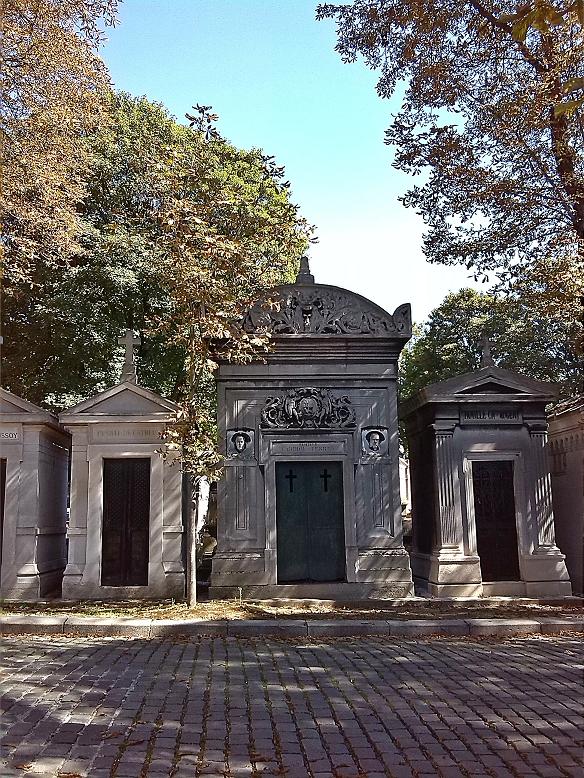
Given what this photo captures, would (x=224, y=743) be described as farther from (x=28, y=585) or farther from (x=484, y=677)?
(x=28, y=585)

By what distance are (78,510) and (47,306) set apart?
8070mm

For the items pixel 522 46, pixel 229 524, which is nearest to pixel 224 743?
pixel 229 524

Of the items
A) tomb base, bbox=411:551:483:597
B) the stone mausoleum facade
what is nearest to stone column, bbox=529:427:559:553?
tomb base, bbox=411:551:483:597

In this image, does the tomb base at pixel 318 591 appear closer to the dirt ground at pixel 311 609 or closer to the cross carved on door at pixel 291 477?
the dirt ground at pixel 311 609

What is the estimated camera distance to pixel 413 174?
12.5 m

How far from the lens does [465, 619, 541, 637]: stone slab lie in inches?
346

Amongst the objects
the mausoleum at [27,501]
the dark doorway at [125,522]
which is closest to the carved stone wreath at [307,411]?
the dark doorway at [125,522]

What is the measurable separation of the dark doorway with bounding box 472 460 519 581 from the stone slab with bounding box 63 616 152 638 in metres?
6.33

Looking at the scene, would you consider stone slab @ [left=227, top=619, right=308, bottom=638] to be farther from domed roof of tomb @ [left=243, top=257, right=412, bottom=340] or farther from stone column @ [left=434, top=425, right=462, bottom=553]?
domed roof of tomb @ [left=243, top=257, right=412, bottom=340]

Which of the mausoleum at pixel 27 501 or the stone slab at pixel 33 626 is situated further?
the mausoleum at pixel 27 501

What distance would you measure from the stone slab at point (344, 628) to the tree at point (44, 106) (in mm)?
8526

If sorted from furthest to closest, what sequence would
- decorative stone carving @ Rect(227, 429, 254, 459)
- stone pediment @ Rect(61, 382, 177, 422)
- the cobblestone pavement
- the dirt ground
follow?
decorative stone carving @ Rect(227, 429, 254, 459)
stone pediment @ Rect(61, 382, 177, 422)
the dirt ground
the cobblestone pavement

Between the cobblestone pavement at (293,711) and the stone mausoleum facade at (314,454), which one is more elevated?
the stone mausoleum facade at (314,454)

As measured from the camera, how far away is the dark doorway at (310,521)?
12.0m
